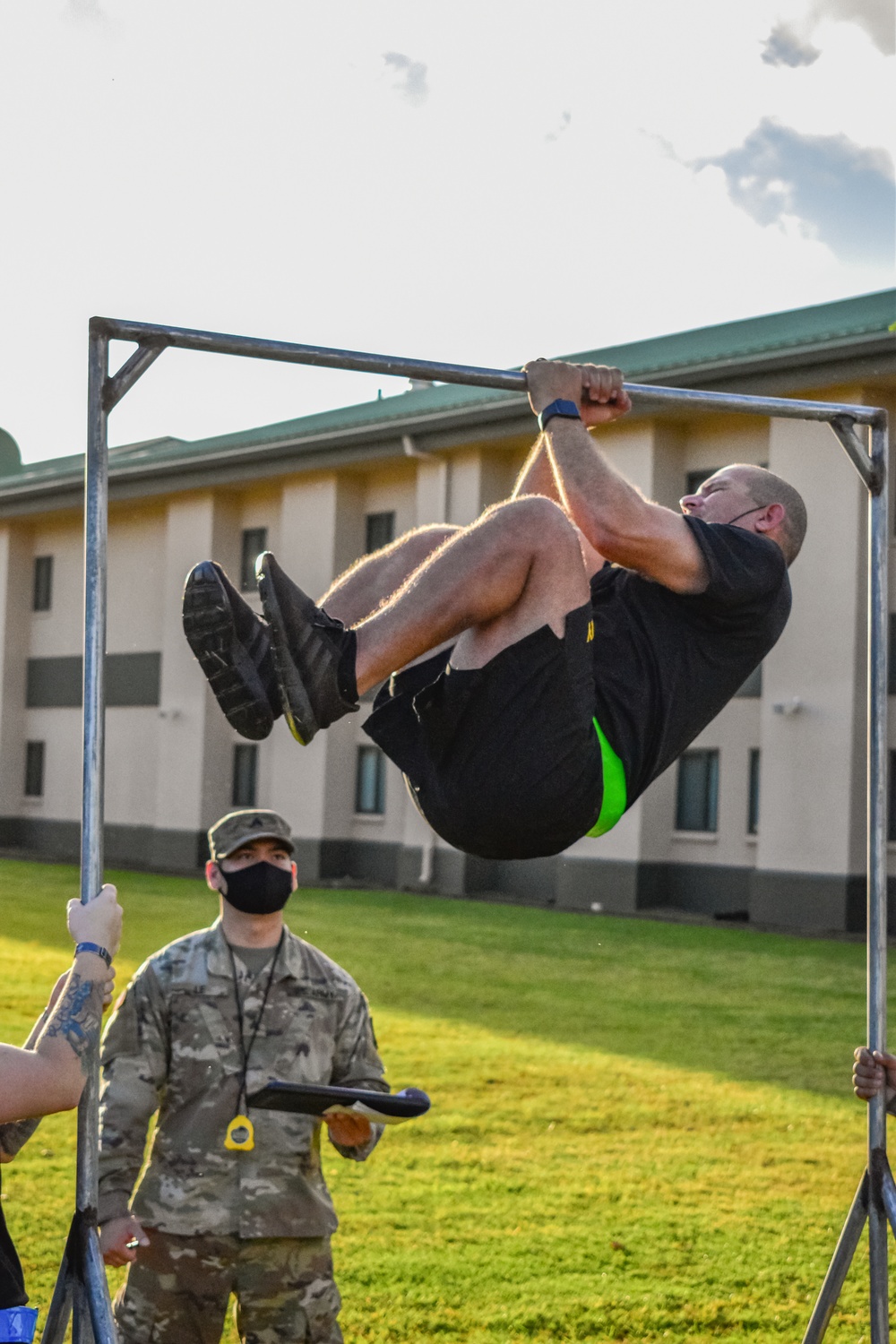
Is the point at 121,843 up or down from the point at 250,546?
down

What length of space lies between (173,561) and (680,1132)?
17.9 m

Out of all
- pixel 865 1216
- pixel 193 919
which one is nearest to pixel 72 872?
pixel 193 919

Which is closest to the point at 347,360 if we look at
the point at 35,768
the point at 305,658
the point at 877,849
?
the point at 305,658

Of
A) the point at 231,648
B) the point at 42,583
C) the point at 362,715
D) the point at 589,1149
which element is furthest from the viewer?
the point at 42,583

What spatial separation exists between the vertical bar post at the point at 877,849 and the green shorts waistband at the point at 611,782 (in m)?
1.08

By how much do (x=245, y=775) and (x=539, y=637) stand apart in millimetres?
21933

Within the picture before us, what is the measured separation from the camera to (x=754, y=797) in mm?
19312

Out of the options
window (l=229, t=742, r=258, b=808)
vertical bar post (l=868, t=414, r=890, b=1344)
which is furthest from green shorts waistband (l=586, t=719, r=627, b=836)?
window (l=229, t=742, r=258, b=808)

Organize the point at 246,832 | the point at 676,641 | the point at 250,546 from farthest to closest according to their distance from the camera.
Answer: the point at 250,546 < the point at 246,832 < the point at 676,641

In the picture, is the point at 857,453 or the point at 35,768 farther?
the point at 35,768

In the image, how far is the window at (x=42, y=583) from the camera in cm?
2855

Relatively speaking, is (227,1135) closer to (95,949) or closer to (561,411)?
(95,949)

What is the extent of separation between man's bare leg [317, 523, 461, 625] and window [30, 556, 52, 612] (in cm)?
2542

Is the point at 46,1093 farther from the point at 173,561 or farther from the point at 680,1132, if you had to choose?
the point at 173,561
